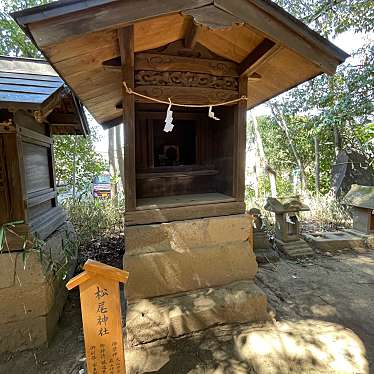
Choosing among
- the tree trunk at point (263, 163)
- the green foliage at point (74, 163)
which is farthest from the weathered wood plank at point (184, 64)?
the tree trunk at point (263, 163)

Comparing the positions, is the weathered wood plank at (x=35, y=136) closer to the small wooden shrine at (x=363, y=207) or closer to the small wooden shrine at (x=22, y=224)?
the small wooden shrine at (x=22, y=224)

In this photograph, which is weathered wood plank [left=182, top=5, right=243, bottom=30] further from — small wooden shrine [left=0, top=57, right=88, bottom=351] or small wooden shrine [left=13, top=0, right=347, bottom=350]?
small wooden shrine [left=0, top=57, right=88, bottom=351]

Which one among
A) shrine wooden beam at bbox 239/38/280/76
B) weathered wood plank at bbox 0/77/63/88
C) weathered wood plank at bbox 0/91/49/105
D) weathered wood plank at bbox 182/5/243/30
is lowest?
weathered wood plank at bbox 0/91/49/105

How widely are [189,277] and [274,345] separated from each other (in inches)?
42.7

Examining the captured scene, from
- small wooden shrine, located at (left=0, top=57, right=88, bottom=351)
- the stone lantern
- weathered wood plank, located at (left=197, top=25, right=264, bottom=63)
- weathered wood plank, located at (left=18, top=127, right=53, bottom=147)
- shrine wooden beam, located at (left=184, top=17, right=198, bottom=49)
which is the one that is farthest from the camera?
the stone lantern

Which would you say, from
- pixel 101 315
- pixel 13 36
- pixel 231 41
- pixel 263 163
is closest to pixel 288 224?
pixel 231 41

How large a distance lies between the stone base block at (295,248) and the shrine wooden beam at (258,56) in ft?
12.4

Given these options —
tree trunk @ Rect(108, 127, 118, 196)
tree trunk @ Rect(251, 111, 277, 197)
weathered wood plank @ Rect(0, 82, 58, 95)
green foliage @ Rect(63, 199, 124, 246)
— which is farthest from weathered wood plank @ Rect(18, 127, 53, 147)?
tree trunk @ Rect(251, 111, 277, 197)

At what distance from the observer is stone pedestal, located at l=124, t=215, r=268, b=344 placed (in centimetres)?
252

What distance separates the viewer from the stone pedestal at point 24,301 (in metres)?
2.86

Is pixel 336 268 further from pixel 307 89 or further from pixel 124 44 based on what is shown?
pixel 307 89

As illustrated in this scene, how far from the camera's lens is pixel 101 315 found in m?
1.71

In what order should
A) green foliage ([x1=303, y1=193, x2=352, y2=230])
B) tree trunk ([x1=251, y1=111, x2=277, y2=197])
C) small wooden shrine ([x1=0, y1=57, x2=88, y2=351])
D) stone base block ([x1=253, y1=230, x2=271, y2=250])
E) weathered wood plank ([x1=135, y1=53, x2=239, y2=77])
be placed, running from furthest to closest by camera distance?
tree trunk ([x1=251, y1=111, x2=277, y2=197]) → green foliage ([x1=303, y1=193, x2=352, y2=230]) → stone base block ([x1=253, y1=230, x2=271, y2=250]) → small wooden shrine ([x1=0, y1=57, x2=88, y2=351]) → weathered wood plank ([x1=135, y1=53, x2=239, y2=77])

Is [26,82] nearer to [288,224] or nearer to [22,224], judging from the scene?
[22,224]
